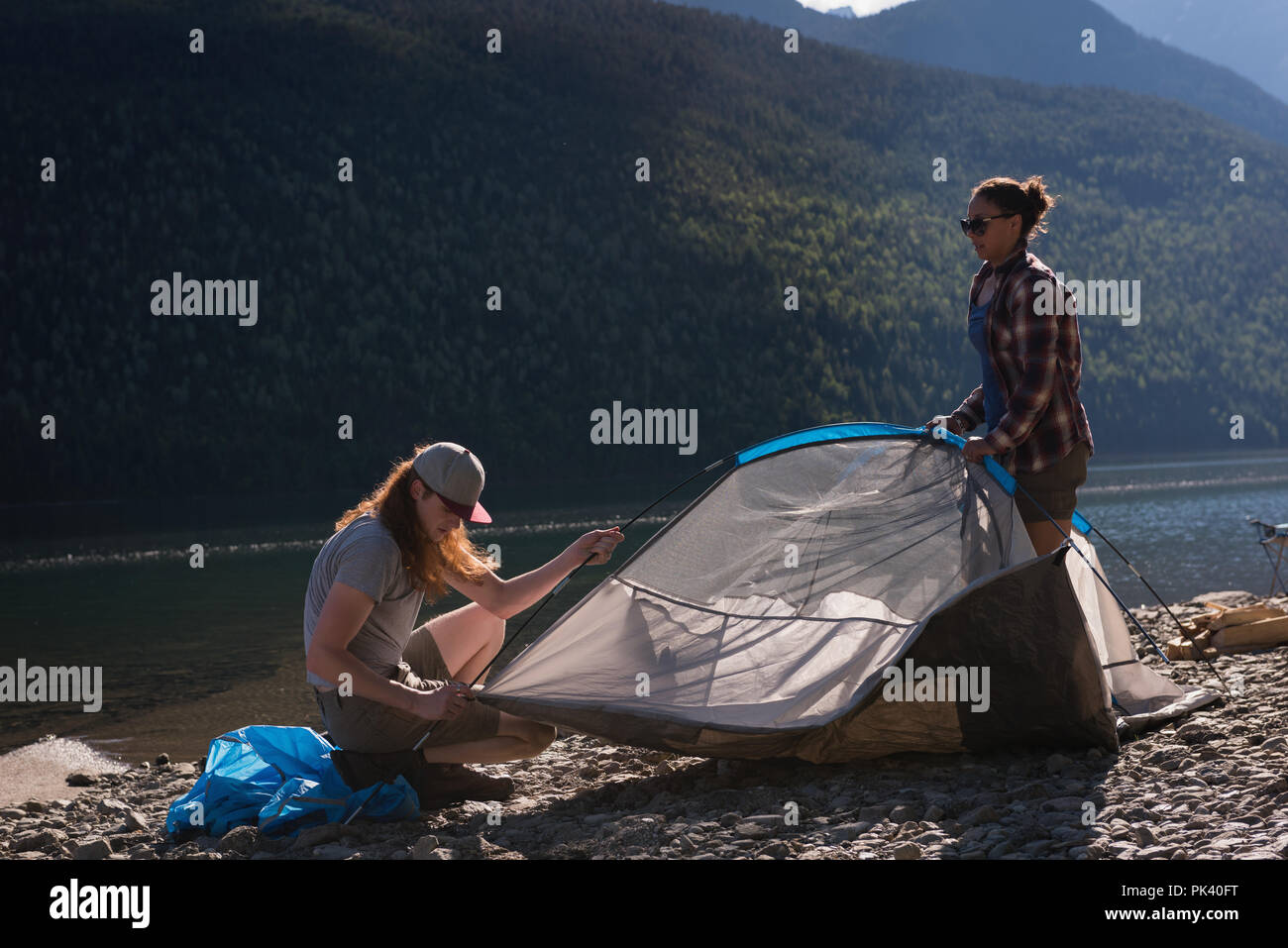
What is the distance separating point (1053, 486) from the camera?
175 inches

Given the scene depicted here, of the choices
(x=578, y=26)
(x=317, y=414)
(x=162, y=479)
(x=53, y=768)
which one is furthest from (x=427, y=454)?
(x=578, y=26)

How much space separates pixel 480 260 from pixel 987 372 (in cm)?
5357

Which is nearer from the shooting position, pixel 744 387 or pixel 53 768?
pixel 53 768

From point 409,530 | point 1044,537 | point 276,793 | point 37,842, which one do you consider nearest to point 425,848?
point 276,793

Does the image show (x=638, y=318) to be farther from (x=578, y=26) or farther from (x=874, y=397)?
(x=578, y=26)

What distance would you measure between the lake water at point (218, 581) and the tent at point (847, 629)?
12.9ft

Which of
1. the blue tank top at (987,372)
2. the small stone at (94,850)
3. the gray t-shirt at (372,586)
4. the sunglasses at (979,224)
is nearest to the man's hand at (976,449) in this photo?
the blue tank top at (987,372)

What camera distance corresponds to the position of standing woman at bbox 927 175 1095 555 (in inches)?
166

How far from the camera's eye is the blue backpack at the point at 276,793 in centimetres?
388

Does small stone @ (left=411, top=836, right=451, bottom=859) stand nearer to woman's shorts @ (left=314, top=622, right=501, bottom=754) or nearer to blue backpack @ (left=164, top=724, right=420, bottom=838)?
blue backpack @ (left=164, top=724, right=420, bottom=838)

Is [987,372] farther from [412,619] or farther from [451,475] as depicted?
[412,619]

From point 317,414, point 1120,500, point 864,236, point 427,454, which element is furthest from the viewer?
point 864,236

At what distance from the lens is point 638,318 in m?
55.5
